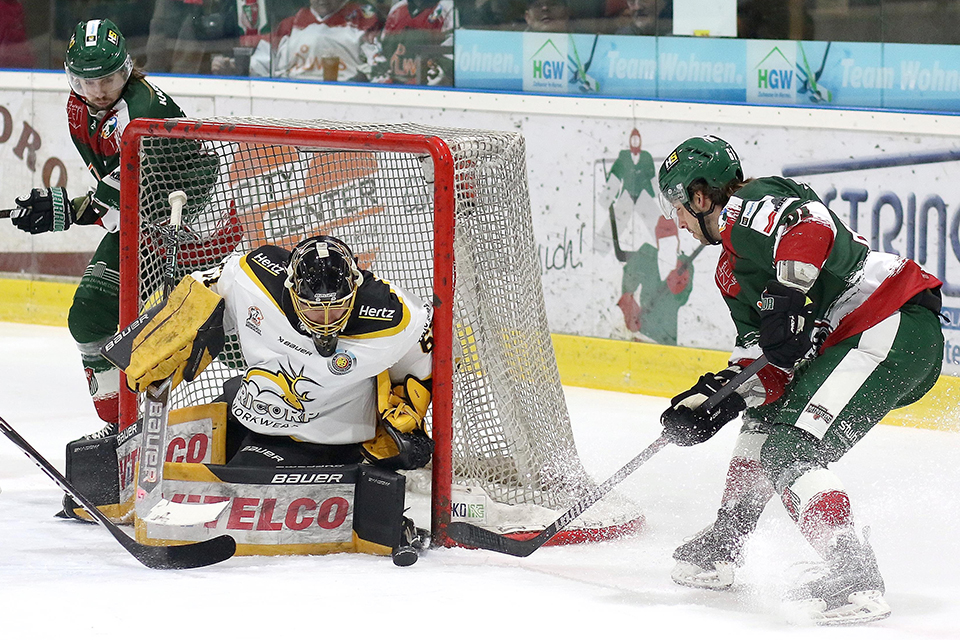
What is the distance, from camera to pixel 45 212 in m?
3.79

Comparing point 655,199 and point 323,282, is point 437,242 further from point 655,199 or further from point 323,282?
point 655,199

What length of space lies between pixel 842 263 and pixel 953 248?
1.90 meters

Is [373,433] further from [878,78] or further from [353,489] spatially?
[878,78]

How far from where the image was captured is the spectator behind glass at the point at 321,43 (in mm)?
6266

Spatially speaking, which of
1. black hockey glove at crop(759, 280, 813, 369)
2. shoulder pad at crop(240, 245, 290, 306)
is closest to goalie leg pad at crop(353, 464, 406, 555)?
shoulder pad at crop(240, 245, 290, 306)

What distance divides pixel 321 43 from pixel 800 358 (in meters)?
4.02

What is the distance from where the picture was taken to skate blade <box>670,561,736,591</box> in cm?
298

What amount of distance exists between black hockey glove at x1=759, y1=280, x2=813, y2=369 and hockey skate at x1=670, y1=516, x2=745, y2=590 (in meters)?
→ 0.46

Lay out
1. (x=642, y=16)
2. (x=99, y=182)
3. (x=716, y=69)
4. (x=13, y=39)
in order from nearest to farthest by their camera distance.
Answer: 1. (x=99, y=182)
2. (x=716, y=69)
3. (x=642, y=16)
4. (x=13, y=39)

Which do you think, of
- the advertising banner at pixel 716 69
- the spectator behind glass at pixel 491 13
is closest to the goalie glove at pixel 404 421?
the advertising banner at pixel 716 69

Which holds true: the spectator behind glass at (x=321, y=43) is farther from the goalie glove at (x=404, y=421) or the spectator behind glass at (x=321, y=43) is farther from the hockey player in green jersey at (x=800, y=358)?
the hockey player in green jersey at (x=800, y=358)

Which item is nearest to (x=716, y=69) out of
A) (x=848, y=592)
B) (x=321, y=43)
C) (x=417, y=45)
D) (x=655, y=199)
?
(x=655, y=199)

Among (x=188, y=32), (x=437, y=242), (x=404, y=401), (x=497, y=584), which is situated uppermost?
(x=188, y=32)

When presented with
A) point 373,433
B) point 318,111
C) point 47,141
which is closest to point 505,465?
point 373,433
